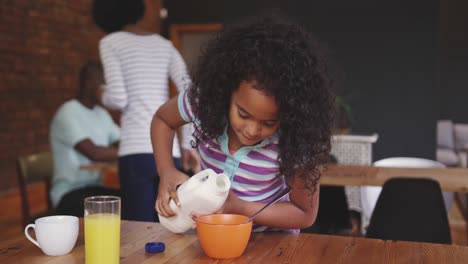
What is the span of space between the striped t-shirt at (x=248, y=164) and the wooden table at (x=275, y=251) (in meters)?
0.15

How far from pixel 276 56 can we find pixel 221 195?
12.4 inches

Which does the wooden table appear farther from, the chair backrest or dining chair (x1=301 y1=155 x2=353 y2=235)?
the chair backrest

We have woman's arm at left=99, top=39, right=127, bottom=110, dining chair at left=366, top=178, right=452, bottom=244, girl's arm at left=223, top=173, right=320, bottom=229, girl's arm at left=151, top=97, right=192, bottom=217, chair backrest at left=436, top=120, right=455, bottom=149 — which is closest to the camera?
girl's arm at left=223, top=173, right=320, bottom=229

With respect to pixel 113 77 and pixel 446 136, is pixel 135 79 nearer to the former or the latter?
pixel 113 77

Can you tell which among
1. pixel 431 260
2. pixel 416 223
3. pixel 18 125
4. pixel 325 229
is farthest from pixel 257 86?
pixel 18 125

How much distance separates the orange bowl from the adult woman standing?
107 centimetres

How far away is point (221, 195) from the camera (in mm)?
1104

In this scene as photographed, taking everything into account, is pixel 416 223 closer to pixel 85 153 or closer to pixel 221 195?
pixel 221 195

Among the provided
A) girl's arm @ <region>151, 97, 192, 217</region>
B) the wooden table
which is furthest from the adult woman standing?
the wooden table

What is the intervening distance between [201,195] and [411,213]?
1.11 metres

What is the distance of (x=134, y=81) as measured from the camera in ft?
7.42

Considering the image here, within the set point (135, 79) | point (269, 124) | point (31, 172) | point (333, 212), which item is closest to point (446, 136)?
point (333, 212)

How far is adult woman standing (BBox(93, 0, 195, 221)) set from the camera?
7.26 ft

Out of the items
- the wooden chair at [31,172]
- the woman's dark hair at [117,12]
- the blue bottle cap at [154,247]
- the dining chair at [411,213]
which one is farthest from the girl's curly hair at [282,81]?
the wooden chair at [31,172]
